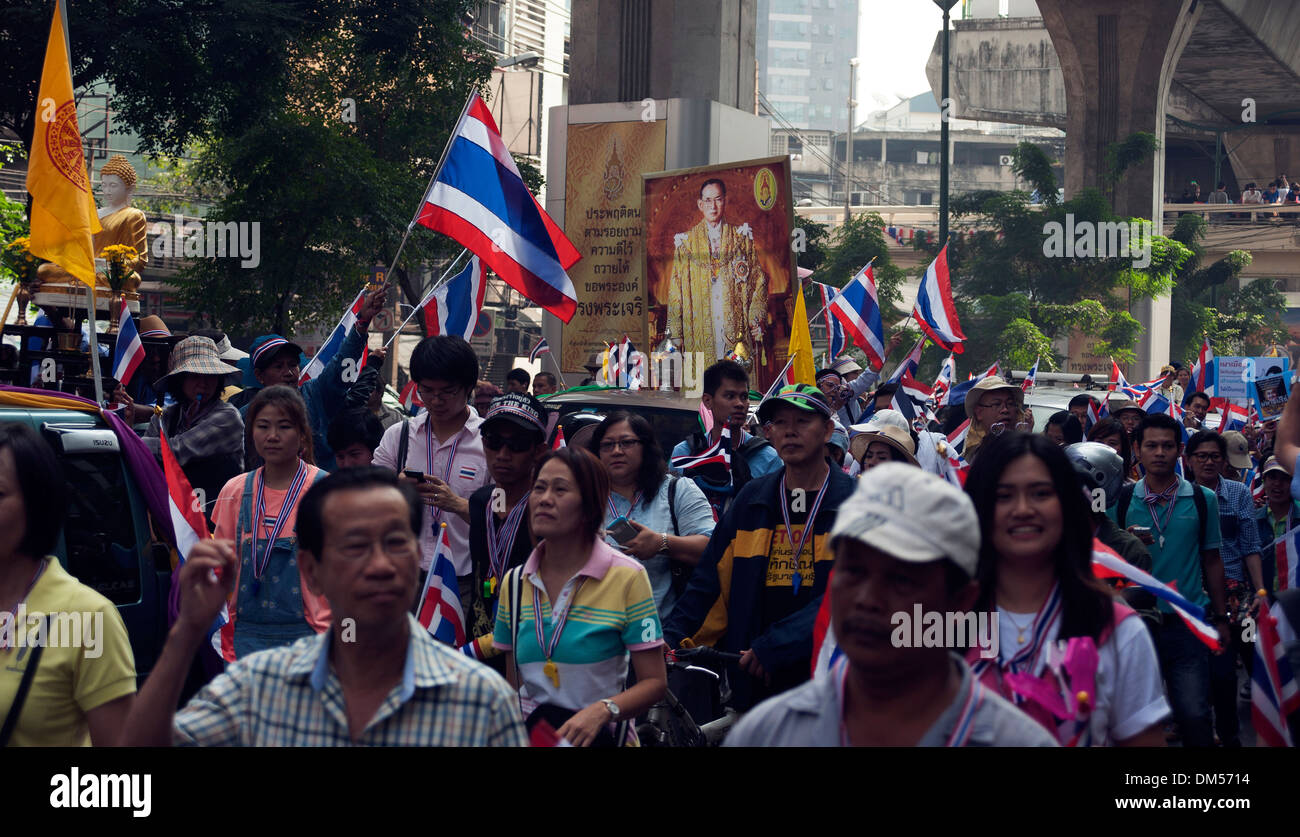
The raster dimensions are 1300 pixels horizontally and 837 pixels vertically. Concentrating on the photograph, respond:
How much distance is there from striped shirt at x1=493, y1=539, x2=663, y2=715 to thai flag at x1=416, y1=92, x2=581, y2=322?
481 cm

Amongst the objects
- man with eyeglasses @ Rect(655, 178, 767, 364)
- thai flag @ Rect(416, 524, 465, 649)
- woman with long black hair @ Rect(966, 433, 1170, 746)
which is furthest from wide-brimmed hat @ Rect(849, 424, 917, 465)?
man with eyeglasses @ Rect(655, 178, 767, 364)

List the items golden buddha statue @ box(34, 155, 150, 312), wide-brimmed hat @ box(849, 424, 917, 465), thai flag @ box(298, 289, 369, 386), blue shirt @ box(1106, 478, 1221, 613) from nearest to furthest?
wide-brimmed hat @ box(849, 424, 917, 465)
blue shirt @ box(1106, 478, 1221, 613)
thai flag @ box(298, 289, 369, 386)
golden buddha statue @ box(34, 155, 150, 312)

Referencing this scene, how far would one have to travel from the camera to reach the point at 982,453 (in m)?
3.59

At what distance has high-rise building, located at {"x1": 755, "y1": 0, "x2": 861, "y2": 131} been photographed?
6900 inches

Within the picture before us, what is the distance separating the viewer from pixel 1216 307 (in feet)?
166

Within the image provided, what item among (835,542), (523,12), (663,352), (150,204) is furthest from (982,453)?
(523,12)

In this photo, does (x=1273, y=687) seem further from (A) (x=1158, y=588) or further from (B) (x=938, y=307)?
(B) (x=938, y=307)

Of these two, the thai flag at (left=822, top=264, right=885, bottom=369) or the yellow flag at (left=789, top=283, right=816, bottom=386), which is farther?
the thai flag at (left=822, top=264, right=885, bottom=369)

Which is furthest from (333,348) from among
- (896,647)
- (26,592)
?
(896,647)

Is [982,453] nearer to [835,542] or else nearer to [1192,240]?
[835,542]

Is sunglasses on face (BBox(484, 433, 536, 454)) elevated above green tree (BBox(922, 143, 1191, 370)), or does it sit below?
below

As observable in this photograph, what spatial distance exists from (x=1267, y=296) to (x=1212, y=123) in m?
19.2

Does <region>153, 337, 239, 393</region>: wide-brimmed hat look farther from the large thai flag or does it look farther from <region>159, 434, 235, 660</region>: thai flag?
the large thai flag

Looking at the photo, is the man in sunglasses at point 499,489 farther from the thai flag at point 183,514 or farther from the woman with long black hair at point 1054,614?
the woman with long black hair at point 1054,614
